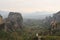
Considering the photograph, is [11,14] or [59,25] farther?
[11,14]

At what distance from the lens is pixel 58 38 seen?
25.5 metres

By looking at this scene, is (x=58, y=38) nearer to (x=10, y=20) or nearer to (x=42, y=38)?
(x=42, y=38)

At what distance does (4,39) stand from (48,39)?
11098 millimetres

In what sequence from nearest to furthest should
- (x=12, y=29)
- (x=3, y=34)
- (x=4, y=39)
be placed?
1. (x=4, y=39)
2. (x=3, y=34)
3. (x=12, y=29)

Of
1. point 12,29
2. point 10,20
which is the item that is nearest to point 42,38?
point 12,29

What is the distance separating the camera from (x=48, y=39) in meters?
24.8

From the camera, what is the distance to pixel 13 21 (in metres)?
48.7

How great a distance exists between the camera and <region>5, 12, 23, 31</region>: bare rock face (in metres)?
45.6

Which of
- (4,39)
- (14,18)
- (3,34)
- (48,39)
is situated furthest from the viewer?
(14,18)

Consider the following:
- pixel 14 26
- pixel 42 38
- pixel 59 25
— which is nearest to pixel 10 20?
pixel 14 26

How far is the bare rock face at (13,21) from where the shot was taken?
45.6m

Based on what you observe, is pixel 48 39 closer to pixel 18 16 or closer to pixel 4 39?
pixel 4 39

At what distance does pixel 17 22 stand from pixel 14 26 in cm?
309

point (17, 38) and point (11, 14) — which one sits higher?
point (11, 14)
